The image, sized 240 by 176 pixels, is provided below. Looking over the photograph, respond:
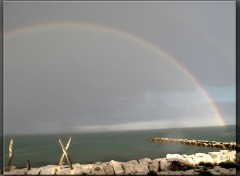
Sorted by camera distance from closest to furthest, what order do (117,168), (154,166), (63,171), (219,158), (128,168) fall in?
(63,171) → (117,168) → (128,168) → (154,166) → (219,158)

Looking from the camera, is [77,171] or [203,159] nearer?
[77,171]

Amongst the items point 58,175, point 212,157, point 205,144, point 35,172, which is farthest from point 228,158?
point 205,144

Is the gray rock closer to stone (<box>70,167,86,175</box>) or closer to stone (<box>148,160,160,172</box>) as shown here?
stone (<box>70,167,86,175</box>)

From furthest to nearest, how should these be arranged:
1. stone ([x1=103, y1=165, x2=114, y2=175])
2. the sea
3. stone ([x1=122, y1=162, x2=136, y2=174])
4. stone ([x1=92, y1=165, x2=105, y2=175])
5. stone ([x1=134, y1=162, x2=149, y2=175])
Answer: the sea → stone ([x1=122, y1=162, x2=136, y2=174]) → stone ([x1=134, y1=162, x2=149, y2=175]) → stone ([x1=103, y1=165, x2=114, y2=175]) → stone ([x1=92, y1=165, x2=105, y2=175])

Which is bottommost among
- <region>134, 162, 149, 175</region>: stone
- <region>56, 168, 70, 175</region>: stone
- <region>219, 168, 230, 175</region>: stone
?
<region>219, 168, 230, 175</region>: stone

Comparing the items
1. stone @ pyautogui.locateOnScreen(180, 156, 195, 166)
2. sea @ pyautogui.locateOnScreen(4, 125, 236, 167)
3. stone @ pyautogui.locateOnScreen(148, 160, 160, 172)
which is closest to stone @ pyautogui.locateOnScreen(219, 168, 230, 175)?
stone @ pyautogui.locateOnScreen(180, 156, 195, 166)

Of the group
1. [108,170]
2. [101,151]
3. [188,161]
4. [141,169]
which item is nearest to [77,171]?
[108,170]

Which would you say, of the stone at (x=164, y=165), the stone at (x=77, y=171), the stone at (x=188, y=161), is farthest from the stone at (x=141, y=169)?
the stone at (x=77, y=171)

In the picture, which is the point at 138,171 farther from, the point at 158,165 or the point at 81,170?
the point at 81,170

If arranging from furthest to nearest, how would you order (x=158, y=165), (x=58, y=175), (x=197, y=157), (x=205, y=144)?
(x=205, y=144), (x=197, y=157), (x=158, y=165), (x=58, y=175)

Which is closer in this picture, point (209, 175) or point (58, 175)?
point (209, 175)

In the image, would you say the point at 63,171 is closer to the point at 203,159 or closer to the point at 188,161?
the point at 188,161

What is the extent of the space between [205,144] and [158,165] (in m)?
32.3

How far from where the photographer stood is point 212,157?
23.2 m
